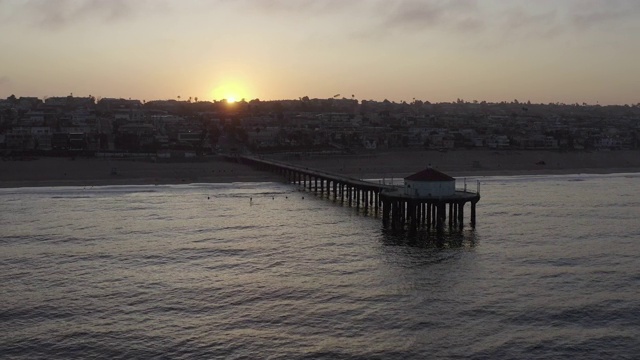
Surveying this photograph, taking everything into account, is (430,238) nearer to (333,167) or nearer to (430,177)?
(430,177)

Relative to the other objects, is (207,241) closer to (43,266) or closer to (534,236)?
(43,266)

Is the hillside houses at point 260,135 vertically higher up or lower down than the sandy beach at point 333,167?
higher up

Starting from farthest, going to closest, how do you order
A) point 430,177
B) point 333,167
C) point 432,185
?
point 333,167 → point 430,177 → point 432,185

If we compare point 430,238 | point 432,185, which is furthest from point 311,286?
point 432,185

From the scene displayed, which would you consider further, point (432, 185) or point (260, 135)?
point (260, 135)

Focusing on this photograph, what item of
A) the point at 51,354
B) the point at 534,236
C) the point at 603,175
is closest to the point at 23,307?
the point at 51,354

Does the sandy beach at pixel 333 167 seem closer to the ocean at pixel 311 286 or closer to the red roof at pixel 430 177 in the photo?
the ocean at pixel 311 286

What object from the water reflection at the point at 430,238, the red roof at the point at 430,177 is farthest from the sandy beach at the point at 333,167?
the water reflection at the point at 430,238
